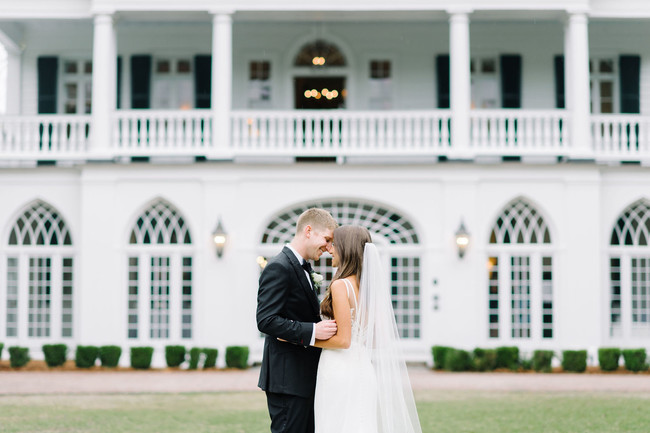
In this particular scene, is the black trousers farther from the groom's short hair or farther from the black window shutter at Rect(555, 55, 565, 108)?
the black window shutter at Rect(555, 55, 565, 108)

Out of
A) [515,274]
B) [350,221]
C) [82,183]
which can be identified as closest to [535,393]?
[515,274]

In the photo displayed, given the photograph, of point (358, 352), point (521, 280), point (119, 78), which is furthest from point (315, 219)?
point (119, 78)

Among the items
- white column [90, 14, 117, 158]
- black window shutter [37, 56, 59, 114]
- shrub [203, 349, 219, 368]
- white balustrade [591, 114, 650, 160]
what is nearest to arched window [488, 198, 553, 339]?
white balustrade [591, 114, 650, 160]

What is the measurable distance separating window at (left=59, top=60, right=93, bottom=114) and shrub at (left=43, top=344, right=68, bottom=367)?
6.42m

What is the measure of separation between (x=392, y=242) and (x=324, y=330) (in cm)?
1355

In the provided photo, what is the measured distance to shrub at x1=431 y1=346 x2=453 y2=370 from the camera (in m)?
18.5

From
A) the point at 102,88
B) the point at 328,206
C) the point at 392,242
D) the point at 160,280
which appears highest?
the point at 102,88

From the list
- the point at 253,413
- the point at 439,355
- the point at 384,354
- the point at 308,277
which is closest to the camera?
the point at 308,277

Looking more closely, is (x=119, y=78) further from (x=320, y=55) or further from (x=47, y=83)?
(x=320, y=55)

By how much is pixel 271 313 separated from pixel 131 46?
17.6 metres

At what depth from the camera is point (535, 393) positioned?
14875mm

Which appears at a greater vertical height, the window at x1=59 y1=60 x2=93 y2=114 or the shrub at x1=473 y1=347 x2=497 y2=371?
the window at x1=59 y1=60 x2=93 y2=114

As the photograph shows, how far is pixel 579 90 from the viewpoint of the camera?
19.5 meters

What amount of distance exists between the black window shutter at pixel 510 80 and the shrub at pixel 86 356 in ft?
36.3
